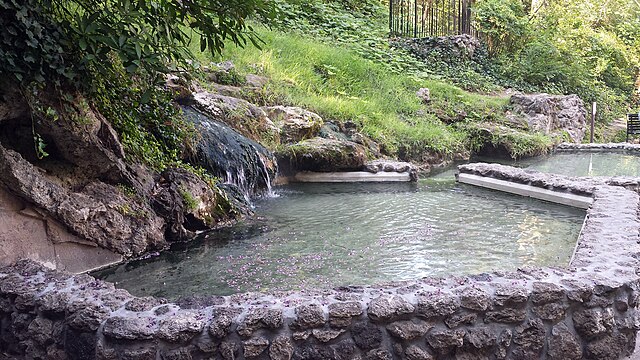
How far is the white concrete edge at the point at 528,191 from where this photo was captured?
281 inches

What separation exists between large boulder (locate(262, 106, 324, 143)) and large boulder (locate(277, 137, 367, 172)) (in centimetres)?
23

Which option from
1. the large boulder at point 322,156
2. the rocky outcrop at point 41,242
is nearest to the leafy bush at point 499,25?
the large boulder at point 322,156

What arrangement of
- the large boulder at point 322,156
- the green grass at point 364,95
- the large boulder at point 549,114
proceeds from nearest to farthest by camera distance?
the large boulder at point 322,156 < the green grass at point 364,95 < the large boulder at point 549,114

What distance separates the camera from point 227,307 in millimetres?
3039

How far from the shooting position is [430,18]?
2041 cm

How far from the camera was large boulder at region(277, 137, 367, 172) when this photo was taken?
30.2ft

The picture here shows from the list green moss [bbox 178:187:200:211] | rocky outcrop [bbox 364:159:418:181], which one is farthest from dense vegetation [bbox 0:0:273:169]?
rocky outcrop [bbox 364:159:418:181]

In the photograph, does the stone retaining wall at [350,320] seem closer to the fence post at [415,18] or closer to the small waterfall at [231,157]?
the small waterfall at [231,157]

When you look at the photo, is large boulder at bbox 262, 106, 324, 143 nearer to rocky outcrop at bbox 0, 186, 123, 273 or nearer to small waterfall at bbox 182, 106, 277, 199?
small waterfall at bbox 182, 106, 277, 199

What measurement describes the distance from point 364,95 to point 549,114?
18.7ft

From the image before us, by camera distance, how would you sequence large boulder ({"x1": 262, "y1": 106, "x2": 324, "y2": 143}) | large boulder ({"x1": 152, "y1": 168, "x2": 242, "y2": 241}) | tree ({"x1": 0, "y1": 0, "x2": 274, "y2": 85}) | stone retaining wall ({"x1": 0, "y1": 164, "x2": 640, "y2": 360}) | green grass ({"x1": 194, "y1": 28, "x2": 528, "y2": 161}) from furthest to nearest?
green grass ({"x1": 194, "y1": 28, "x2": 528, "y2": 161})
large boulder ({"x1": 262, "y1": 106, "x2": 324, "y2": 143})
large boulder ({"x1": 152, "y1": 168, "x2": 242, "y2": 241})
tree ({"x1": 0, "y1": 0, "x2": 274, "y2": 85})
stone retaining wall ({"x1": 0, "y1": 164, "x2": 640, "y2": 360})

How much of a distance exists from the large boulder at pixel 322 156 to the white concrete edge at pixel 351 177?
0.09 meters

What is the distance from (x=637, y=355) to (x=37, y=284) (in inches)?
153

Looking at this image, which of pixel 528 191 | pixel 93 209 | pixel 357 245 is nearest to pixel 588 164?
pixel 528 191
